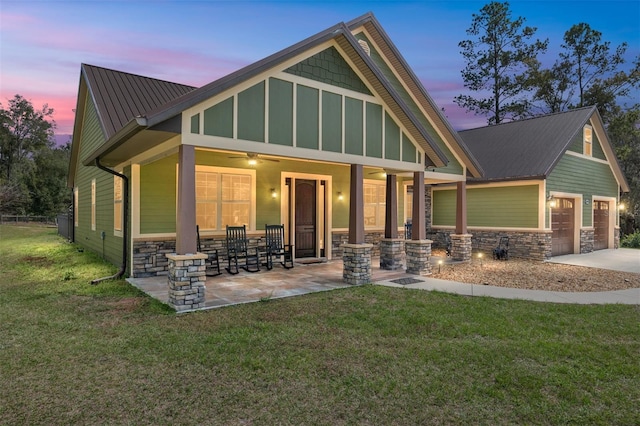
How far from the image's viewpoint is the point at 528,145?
1338 centimetres

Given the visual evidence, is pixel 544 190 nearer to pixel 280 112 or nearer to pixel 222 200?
pixel 280 112

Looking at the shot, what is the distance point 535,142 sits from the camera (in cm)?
1330

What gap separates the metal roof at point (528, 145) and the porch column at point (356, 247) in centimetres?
740

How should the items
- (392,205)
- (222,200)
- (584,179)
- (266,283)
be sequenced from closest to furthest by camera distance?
1. (266,283)
2. (222,200)
3. (392,205)
4. (584,179)

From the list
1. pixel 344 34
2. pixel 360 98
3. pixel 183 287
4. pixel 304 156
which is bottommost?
pixel 183 287

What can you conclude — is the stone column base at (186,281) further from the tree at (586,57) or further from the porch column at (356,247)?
the tree at (586,57)

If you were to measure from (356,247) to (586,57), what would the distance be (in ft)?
79.7

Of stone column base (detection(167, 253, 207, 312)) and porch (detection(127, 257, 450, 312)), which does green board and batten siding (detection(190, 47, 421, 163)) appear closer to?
stone column base (detection(167, 253, 207, 312))

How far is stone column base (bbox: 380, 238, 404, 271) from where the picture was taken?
9070 millimetres

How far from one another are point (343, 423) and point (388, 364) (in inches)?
42.2

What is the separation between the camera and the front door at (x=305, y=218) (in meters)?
10.0

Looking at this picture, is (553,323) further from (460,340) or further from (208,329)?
(208,329)

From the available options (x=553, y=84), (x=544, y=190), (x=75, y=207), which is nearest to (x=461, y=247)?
(x=544, y=190)

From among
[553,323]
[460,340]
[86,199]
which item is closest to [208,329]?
[460,340]
